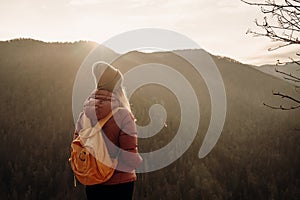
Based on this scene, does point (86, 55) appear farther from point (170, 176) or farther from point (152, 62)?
point (170, 176)

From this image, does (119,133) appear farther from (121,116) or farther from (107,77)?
(107,77)

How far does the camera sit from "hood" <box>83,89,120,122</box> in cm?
325

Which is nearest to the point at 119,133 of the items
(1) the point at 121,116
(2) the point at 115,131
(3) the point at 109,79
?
(2) the point at 115,131

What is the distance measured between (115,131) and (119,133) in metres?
0.04

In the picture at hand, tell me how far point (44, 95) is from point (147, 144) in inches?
210

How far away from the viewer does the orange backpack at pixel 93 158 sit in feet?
10.4

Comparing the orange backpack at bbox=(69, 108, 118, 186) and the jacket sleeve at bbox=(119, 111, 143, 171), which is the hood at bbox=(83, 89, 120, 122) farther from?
the jacket sleeve at bbox=(119, 111, 143, 171)

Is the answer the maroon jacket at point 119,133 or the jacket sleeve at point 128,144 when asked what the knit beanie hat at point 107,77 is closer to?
the maroon jacket at point 119,133

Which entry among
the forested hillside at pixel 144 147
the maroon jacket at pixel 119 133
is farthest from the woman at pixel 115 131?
the forested hillside at pixel 144 147

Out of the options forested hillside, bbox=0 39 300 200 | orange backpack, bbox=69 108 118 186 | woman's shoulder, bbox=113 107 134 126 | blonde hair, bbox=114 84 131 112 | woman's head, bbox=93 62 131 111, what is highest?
woman's head, bbox=93 62 131 111

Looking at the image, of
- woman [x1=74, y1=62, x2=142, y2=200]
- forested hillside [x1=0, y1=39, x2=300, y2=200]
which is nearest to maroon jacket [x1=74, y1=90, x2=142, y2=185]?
woman [x1=74, y1=62, x2=142, y2=200]

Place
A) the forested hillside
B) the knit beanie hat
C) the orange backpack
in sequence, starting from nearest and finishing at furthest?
the orange backpack
the knit beanie hat
the forested hillside

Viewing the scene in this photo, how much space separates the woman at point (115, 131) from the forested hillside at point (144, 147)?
1.92 metres

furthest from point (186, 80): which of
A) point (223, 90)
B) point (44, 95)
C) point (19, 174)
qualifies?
point (19, 174)
